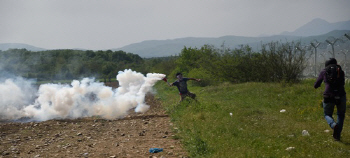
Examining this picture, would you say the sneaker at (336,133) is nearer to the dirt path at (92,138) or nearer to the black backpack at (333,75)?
the black backpack at (333,75)

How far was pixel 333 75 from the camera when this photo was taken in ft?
26.3

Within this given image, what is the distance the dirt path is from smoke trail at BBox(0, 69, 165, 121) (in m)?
2.17

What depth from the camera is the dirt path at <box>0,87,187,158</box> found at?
344 inches

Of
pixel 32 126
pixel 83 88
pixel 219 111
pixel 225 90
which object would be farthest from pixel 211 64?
pixel 32 126

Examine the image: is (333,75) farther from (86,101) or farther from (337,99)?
(86,101)

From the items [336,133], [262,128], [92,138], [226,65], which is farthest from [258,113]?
[226,65]

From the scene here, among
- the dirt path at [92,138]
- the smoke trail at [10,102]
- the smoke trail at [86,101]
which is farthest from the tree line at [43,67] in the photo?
the dirt path at [92,138]

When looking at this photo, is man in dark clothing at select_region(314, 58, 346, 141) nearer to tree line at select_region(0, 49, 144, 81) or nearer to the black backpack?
the black backpack

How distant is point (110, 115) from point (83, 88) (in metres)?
2.97

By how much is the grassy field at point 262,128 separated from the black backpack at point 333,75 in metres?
1.59

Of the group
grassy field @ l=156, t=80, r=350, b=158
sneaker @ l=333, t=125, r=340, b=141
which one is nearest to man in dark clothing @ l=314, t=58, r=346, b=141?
sneaker @ l=333, t=125, r=340, b=141

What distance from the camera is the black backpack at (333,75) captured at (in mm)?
8008

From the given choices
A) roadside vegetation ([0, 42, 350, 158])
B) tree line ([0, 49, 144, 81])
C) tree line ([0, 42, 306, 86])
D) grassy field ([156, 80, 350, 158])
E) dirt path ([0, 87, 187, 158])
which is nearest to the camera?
grassy field ([156, 80, 350, 158])

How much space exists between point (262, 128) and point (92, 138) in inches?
238
